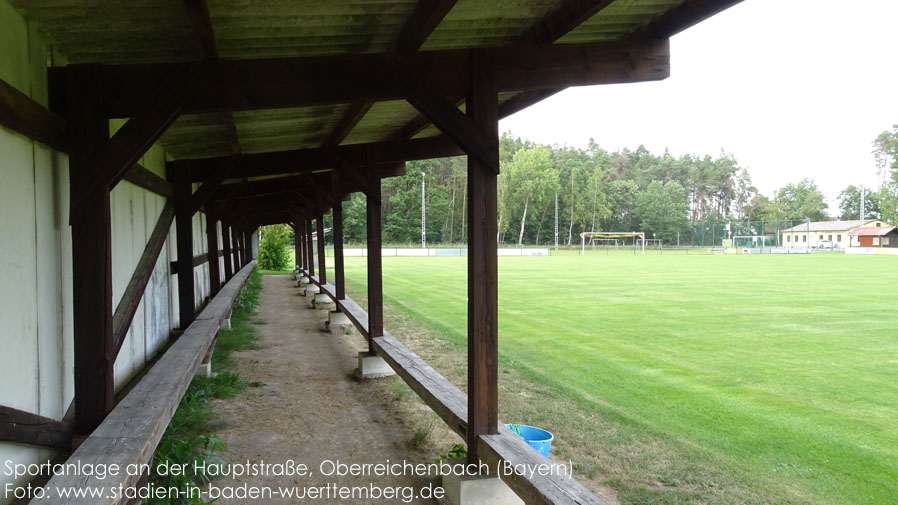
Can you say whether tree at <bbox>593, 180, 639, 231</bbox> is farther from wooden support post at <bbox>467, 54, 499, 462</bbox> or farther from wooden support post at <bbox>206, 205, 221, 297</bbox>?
wooden support post at <bbox>467, 54, 499, 462</bbox>

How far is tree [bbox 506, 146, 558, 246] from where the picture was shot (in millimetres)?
69250

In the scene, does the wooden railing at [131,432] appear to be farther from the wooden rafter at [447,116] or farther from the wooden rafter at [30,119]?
the wooden rafter at [447,116]

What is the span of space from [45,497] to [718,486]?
3619mm

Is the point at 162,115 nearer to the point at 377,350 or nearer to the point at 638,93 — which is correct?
the point at 377,350

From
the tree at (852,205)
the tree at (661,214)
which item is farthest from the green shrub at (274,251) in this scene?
the tree at (852,205)

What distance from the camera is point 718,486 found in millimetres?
3766

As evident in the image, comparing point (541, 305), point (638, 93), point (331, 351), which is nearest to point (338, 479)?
point (331, 351)

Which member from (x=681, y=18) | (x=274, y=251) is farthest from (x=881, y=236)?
(x=681, y=18)

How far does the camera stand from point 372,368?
646cm

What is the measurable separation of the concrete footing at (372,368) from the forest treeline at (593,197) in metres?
54.0

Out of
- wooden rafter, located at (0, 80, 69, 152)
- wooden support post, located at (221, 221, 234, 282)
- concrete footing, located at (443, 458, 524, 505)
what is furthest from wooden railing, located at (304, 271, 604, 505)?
wooden support post, located at (221, 221, 234, 282)

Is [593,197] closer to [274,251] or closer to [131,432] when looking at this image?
[274,251]

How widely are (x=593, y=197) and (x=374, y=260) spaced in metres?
69.5

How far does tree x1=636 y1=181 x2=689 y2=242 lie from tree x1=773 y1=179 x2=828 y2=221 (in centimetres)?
1749
